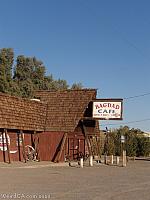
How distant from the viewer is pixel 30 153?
34688 mm

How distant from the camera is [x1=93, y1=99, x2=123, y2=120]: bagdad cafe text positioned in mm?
37375

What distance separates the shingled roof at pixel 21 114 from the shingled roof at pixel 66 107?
2.50ft

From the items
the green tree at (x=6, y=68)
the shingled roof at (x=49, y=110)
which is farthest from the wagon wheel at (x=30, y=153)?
the green tree at (x=6, y=68)

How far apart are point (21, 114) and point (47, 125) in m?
3.43

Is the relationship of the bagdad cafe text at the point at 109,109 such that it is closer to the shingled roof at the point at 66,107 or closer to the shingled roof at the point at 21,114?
the shingled roof at the point at 66,107

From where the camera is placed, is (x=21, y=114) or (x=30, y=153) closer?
(x=21, y=114)

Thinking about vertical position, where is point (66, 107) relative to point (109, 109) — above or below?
above

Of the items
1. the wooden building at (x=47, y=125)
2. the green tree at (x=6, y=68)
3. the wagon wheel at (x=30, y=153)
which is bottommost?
the wagon wheel at (x=30, y=153)

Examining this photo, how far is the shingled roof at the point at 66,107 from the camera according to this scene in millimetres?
36062

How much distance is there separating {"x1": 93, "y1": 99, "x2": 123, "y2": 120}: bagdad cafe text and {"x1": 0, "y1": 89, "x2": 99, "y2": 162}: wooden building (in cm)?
81

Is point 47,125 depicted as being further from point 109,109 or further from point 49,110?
point 109,109

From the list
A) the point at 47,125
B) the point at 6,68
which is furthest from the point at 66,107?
the point at 6,68

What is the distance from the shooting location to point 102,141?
46.9 metres

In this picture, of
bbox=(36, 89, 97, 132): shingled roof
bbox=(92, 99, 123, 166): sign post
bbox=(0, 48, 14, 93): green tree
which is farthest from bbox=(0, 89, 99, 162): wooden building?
bbox=(0, 48, 14, 93): green tree
